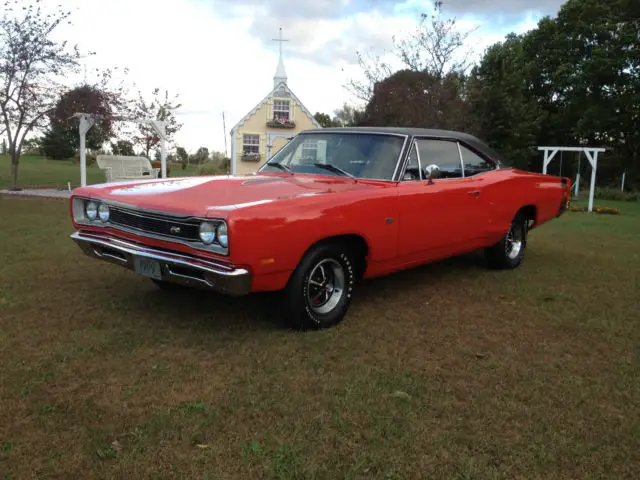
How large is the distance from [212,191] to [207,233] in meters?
0.59

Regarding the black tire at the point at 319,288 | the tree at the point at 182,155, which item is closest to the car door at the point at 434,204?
the black tire at the point at 319,288

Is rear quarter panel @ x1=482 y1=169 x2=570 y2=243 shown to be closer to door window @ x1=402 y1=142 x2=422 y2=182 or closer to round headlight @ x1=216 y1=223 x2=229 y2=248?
door window @ x1=402 y1=142 x2=422 y2=182

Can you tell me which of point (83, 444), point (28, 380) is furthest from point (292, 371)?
point (28, 380)

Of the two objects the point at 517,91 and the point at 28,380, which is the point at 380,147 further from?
the point at 517,91

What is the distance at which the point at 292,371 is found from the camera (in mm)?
3439

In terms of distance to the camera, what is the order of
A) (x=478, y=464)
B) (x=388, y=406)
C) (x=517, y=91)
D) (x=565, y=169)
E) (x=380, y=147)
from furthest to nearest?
(x=565, y=169)
(x=517, y=91)
(x=380, y=147)
(x=388, y=406)
(x=478, y=464)

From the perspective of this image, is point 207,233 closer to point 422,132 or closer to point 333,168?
point 333,168

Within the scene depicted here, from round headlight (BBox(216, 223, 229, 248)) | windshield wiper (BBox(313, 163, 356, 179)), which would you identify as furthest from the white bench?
round headlight (BBox(216, 223, 229, 248))

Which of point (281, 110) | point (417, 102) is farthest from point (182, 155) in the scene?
point (417, 102)

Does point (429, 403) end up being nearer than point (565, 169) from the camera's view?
Yes

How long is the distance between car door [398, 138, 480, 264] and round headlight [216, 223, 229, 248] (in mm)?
1700

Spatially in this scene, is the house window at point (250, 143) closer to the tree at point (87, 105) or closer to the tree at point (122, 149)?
the tree at point (87, 105)

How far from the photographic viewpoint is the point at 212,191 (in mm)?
4043

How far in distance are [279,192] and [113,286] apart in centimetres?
223
